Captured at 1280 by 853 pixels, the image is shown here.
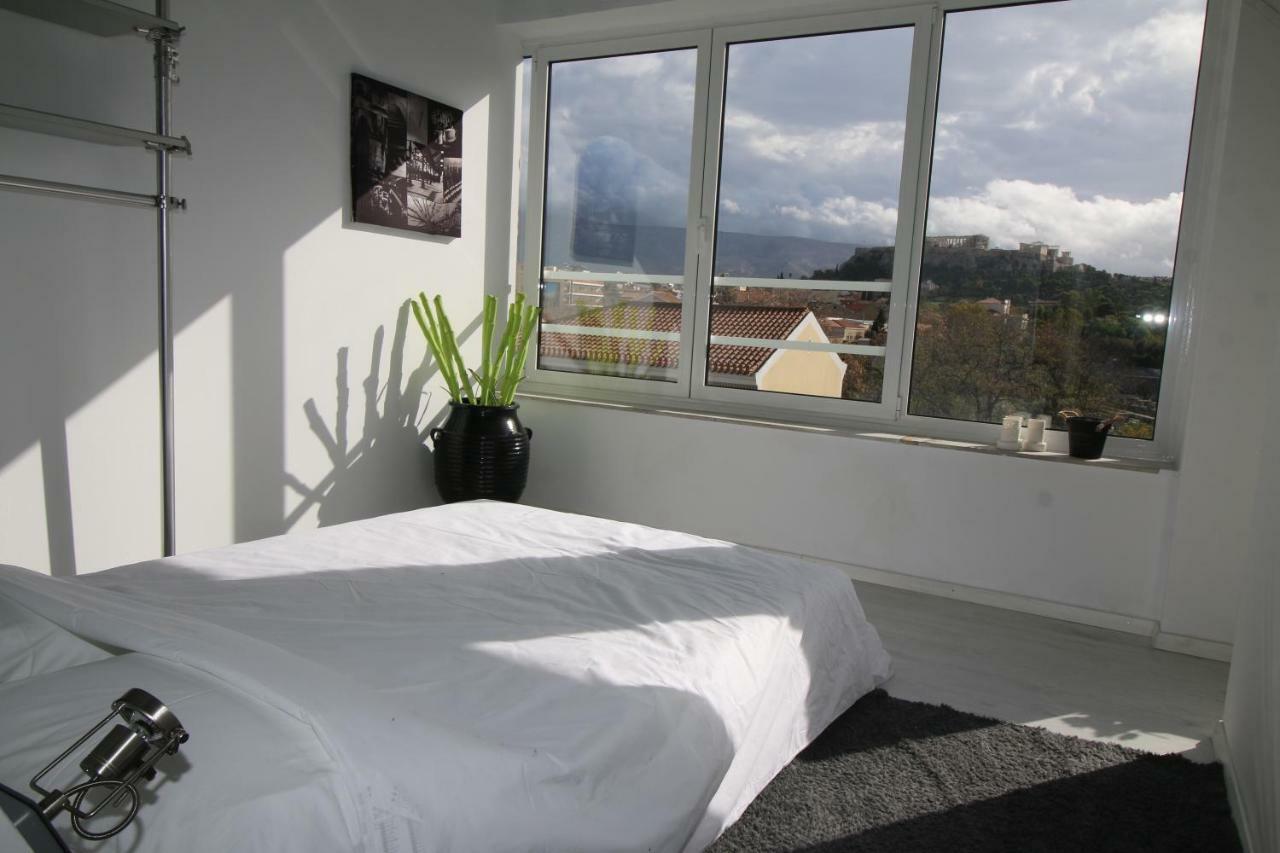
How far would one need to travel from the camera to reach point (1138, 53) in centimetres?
319

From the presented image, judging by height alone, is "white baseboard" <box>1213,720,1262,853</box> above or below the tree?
below

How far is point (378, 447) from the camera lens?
3.78 meters

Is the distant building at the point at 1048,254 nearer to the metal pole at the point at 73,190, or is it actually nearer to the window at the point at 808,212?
the window at the point at 808,212

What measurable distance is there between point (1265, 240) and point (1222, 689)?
1437mm

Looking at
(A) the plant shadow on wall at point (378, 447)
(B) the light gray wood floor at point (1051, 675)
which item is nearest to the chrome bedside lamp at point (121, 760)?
(B) the light gray wood floor at point (1051, 675)

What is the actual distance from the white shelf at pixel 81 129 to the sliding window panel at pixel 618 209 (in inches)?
85.8

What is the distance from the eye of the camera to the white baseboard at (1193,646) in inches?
115

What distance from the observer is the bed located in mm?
1039

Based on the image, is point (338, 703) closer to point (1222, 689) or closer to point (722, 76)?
point (1222, 689)

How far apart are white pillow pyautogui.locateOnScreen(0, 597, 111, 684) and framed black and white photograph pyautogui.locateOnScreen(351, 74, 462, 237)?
247 centimetres

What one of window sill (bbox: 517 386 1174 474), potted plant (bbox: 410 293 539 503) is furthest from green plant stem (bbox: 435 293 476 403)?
window sill (bbox: 517 386 1174 474)

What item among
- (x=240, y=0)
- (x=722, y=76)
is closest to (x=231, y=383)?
(x=240, y=0)

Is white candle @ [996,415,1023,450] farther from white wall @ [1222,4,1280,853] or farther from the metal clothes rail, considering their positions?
the metal clothes rail

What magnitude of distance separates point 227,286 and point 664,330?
1.99 meters
